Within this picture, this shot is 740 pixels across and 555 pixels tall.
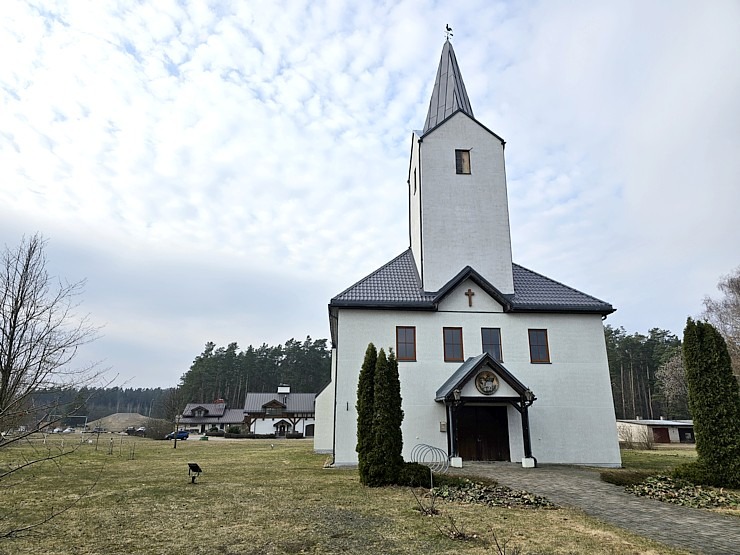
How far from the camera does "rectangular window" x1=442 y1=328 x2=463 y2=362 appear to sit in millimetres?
18812

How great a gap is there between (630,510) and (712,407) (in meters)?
4.65

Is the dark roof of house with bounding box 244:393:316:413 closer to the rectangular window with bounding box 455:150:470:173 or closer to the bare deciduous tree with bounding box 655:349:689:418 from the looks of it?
the bare deciduous tree with bounding box 655:349:689:418

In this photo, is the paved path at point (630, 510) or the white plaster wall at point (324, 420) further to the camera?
the white plaster wall at point (324, 420)

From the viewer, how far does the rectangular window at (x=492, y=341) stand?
750 inches

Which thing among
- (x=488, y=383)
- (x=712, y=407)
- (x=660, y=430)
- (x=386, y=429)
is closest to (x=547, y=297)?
(x=488, y=383)

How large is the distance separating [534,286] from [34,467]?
65.6 feet

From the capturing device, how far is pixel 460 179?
21500mm

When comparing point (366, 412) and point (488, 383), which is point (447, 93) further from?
point (366, 412)

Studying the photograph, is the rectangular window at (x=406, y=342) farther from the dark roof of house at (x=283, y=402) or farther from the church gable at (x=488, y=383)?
the dark roof of house at (x=283, y=402)

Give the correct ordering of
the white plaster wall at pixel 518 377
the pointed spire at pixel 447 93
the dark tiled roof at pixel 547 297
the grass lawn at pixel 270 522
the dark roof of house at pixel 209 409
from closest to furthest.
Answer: the grass lawn at pixel 270 522 → the white plaster wall at pixel 518 377 → the dark tiled roof at pixel 547 297 → the pointed spire at pixel 447 93 → the dark roof of house at pixel 209 409

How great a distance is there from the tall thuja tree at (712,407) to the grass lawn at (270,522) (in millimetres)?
5258

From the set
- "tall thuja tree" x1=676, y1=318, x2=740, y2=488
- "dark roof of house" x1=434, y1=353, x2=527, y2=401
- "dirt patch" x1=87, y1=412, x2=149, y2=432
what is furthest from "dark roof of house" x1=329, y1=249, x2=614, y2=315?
"dirt patch" x1=87, y1=412, x2=149, y2=432

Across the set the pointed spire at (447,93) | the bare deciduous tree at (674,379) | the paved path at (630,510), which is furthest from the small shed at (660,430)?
the pointed spire at (447,93)

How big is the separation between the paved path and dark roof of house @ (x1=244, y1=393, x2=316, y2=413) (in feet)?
164
